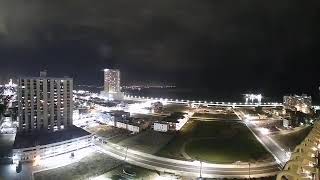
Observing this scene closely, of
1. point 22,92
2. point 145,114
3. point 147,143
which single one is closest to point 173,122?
point 147,143

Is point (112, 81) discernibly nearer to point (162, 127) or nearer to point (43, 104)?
point (162, 127)

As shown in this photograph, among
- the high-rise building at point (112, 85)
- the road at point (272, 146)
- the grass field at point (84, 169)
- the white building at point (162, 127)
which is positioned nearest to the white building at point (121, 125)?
the white building at point (162, 127)

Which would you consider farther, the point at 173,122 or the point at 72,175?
the point at 173,122

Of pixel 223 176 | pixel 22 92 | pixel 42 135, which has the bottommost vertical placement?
pixel 223 176

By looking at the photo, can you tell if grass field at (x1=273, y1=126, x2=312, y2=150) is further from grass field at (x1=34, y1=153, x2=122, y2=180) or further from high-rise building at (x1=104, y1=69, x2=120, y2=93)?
high-rise building at (x1=104, y1=69, x2=120, y2=93)

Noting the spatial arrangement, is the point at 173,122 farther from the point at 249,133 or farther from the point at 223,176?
the point at 223,176

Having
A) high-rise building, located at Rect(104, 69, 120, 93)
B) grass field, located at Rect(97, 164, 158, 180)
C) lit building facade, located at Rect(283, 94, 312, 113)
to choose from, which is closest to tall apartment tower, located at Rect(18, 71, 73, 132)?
grass field, located at Rect(97, 164, 158, 180)

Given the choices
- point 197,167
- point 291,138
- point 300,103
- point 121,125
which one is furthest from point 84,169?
point 300,103
